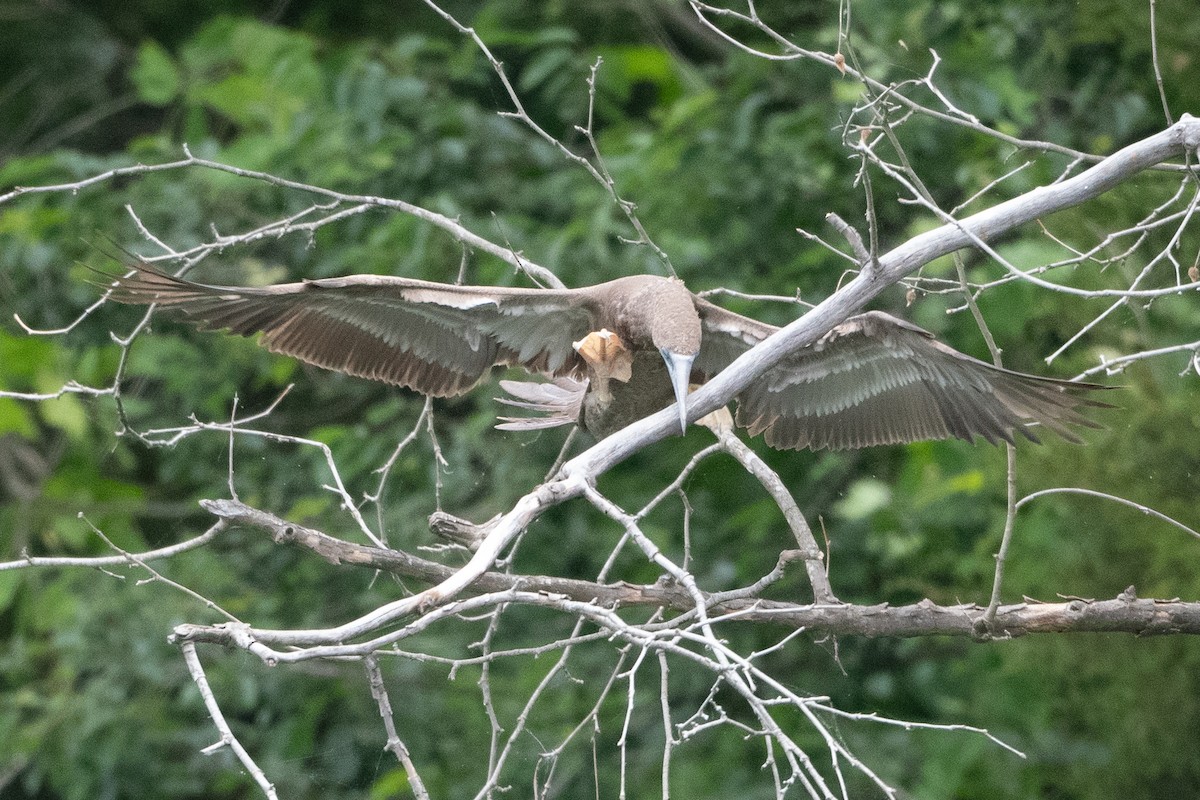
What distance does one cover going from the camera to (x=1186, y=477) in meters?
3.63

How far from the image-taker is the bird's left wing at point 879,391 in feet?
8.75

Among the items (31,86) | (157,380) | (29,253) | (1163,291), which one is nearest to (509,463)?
(157,380)

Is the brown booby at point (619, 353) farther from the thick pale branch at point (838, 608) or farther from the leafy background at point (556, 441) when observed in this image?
the leafy background at point (556, 441)

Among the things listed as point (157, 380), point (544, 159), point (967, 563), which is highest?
point (544, 159)

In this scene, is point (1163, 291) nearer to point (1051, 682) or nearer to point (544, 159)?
point (1051, 682)

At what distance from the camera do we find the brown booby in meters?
2.66

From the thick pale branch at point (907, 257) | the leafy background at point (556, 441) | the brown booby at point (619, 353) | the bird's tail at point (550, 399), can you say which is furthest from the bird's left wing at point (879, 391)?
the leafy background at point (556, 441)

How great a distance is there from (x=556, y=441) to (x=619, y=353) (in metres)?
1.59

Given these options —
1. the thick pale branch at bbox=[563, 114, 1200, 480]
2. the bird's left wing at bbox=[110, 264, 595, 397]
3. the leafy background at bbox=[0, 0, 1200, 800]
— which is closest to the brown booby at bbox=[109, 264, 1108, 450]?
the bird's left wing at bbox=[110, 264, 595, 397]

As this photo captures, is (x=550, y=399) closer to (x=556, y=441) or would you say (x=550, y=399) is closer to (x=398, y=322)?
(x=398, y=322)

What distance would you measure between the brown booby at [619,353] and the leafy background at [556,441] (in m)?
1.12

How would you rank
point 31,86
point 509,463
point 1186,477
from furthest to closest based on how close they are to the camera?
point 31,86, point 509,463, point 1186,477

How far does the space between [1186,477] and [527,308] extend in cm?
198

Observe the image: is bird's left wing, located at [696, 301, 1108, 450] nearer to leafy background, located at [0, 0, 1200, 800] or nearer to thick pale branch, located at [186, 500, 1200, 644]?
thick pale branch, located at [186, 500, 1200, 644]
